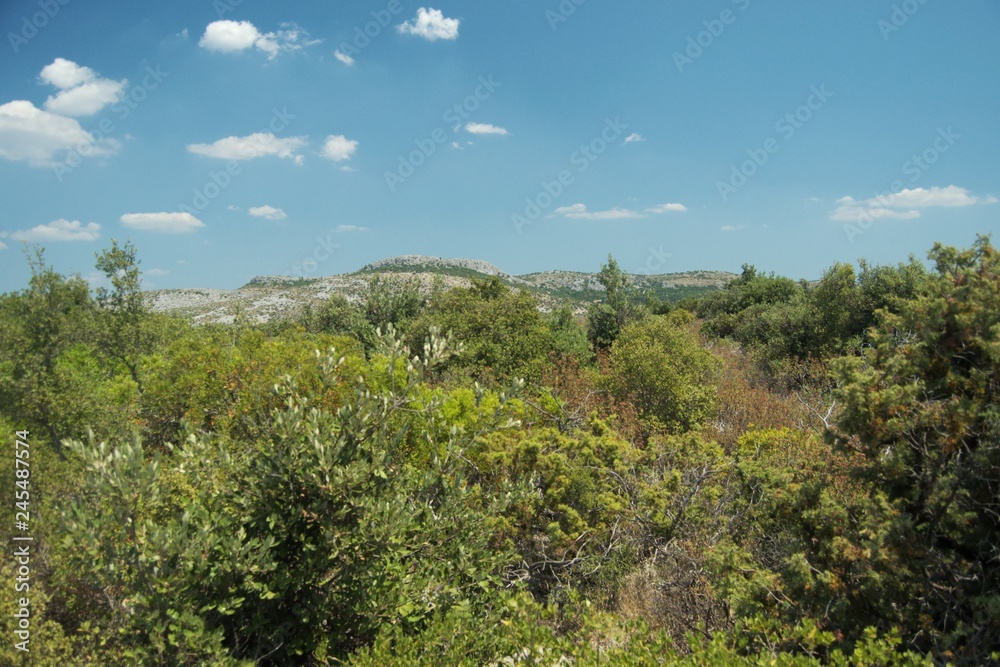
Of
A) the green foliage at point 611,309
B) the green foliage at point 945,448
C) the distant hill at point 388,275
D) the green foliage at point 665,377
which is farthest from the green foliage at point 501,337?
the distant hill at point 388,275

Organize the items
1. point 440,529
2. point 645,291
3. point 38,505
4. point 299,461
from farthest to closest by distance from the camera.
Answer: point 645,291 < point 38,505 < point 440,529 < point 299,461

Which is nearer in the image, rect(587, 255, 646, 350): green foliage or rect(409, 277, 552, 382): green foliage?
rect(409, 277, 552, 382): green foliage

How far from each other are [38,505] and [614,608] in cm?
990

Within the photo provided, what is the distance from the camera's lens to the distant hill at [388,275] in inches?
3183

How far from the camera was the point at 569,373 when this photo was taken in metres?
18.0

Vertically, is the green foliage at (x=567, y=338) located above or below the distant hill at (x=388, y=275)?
below

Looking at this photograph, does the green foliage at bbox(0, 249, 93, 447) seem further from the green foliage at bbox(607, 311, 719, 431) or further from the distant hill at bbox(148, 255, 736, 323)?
the distant hill at bbox(148, 255, 736, 323)

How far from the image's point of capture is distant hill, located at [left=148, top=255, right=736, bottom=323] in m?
80.9

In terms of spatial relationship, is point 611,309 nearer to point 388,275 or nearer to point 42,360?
point 42,360

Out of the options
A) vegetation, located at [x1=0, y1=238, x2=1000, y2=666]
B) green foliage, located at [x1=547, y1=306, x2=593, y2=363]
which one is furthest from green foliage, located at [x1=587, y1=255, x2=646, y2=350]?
vegetation, located at [x1=0, y1=238, x2=1000, y2=666]

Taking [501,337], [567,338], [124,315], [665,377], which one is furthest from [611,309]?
[124,315]

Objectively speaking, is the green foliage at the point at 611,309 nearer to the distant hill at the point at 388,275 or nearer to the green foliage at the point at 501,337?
the green foliage at the point at 501,337

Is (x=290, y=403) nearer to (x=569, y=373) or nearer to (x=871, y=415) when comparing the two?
(x=871, y=415)

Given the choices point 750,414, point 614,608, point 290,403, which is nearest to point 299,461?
point 290,403
